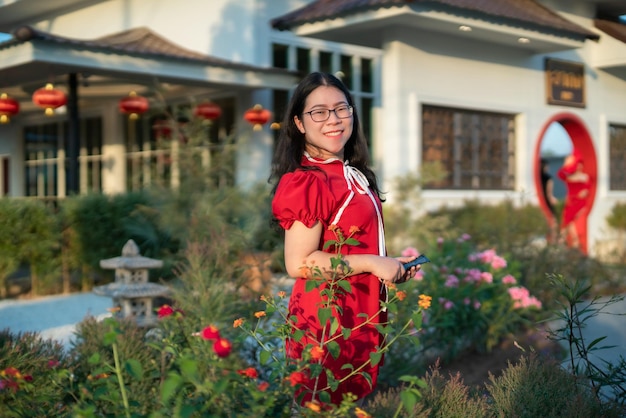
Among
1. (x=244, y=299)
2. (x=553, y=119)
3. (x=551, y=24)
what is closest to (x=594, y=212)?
(x=553, y=119)

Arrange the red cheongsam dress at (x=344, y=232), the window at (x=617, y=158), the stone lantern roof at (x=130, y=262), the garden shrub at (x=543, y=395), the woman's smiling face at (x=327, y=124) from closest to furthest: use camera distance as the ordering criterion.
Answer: the red cheongsam dress at (x=344, y=232) → the woman's smiling face at (x=327, y=124) → the garden shrub at (x=543, y=395) → the stone lantern roof at (x=130, y=262) → the window at (x=617, y=158)

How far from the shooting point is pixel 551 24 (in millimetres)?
11117

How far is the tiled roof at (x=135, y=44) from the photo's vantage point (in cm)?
820

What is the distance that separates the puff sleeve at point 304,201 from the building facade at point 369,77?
20.1ft

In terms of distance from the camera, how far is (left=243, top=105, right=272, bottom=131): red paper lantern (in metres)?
9.92

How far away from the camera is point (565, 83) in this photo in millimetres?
13500

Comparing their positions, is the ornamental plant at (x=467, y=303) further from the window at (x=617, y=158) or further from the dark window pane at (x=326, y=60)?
the window at (x=617, y=158)

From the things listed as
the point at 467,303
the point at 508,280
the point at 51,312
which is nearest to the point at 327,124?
the point at 467,303

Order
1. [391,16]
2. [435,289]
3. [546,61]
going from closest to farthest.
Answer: [435,289] < [391,16] < [546,61]

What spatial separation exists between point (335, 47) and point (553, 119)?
14.4ft

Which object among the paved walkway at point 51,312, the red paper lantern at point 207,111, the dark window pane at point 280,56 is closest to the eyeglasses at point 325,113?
the paved walkway at point 51,312

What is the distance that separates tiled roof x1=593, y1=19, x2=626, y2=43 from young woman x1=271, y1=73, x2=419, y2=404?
11.8m

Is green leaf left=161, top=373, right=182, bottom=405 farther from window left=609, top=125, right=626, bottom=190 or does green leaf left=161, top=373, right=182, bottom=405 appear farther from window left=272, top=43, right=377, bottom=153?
window left=609, top=125, right=626, bottom=190

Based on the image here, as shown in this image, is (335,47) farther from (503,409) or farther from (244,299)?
(503,409)
